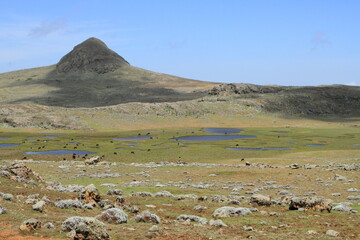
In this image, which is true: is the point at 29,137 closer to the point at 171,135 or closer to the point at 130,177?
the point at 171,135

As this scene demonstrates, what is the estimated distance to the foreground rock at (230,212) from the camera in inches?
1027

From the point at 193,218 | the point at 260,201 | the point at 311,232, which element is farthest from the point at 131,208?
the point at 311,232

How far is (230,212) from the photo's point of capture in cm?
2647

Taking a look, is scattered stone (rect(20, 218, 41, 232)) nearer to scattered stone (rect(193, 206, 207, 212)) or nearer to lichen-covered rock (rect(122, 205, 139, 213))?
lichen-covered rock (rect(122, 205, 139, 213))

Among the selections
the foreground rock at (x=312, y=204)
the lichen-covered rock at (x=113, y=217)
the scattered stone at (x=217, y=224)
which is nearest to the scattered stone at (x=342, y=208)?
the foreground rock at (x=312, y=204)

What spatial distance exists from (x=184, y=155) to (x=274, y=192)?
128 ft

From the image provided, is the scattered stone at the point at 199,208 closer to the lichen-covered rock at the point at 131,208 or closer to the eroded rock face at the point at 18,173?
the lichen-covered rock at the point at 131,208

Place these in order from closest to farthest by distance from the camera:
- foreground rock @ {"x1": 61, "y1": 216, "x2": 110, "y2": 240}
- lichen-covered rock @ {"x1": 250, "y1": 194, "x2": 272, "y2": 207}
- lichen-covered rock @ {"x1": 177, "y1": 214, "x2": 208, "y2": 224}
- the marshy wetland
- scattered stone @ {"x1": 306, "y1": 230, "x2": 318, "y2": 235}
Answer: foreground rock @ {"x1": 61, "y1": 216, "x2": 110, "y2": 240}
scattered stone @ {"x1": 306, "y1": 230, "x2": 318, "y2": 235}
the marshy wetland
lichen-covered rock @ {"x1": 177, "y1": 214, "x2": 208, "y2": 224}
lichen-covered rock @ {"x1": 250, "y1": 194, "x2": 272, "y2": 207}

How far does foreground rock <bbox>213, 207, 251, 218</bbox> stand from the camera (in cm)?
2608

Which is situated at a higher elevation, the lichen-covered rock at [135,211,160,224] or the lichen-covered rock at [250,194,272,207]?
the lichen-covered rock at [135,211,160,224]

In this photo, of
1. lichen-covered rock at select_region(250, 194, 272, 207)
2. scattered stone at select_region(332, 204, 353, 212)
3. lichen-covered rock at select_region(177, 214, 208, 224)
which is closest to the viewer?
lichen-covered rock at select_region(177, 214, 208, 224)

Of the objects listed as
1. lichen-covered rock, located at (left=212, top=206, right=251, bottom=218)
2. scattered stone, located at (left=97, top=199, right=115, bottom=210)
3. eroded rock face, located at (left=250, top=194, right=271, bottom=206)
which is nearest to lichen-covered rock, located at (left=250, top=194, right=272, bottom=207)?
eroded rock face, located at (left=250, top=194, right=271, bottom=206)

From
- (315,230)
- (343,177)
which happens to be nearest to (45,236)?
(315,230)

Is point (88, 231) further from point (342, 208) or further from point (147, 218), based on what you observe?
point (342, 208)
